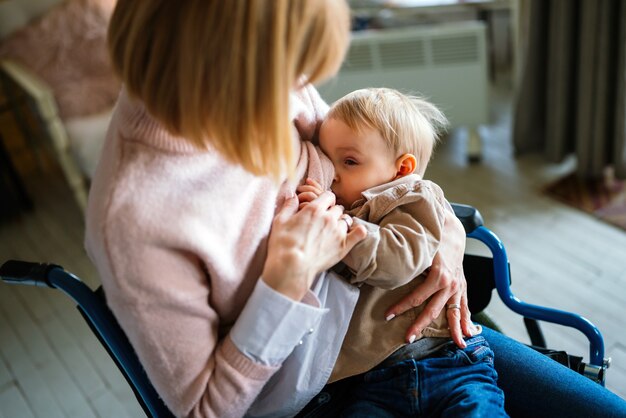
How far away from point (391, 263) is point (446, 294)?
6.7 inches

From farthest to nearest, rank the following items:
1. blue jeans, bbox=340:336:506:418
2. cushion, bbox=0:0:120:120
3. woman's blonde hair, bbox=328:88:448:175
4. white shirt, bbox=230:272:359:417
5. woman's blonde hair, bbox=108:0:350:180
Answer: cushion, bbox=0:0:120:120, woman's blonde hair, bbox=328:88:448:175, blue jeans, bbox=340:336:506:418, white shirt, bbox=230:272:359:417, woman's blonde hair, bbox=108:0:350:180

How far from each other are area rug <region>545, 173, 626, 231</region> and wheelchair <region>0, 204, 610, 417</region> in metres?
1.16

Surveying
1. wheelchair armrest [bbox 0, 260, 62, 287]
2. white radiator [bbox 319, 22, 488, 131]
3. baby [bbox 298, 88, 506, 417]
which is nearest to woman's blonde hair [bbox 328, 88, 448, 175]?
baby [bbox 298, 88, 506, 417]

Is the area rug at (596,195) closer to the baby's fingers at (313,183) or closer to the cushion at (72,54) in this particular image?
the baby's fingers at (313,183)

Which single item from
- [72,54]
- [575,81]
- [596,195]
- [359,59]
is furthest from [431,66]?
[72,54]

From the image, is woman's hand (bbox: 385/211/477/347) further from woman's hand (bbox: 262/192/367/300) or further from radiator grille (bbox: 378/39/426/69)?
radiator grille (bbox: 378/39/426/69)

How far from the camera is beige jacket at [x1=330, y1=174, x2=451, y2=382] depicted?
0.89 metres

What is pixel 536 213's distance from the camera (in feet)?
7.64

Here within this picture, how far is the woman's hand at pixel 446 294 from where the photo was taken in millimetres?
974

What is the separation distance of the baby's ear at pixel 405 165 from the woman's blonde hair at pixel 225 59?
35 centimetres

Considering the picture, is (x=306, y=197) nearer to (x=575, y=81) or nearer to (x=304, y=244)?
(x=304, y=244)

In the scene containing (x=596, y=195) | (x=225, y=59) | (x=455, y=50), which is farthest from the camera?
(x=455, y=50)

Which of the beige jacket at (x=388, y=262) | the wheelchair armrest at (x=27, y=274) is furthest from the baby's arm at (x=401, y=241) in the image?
the wheelchair armrest at (x=27, y=274)

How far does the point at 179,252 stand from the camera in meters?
0.77
